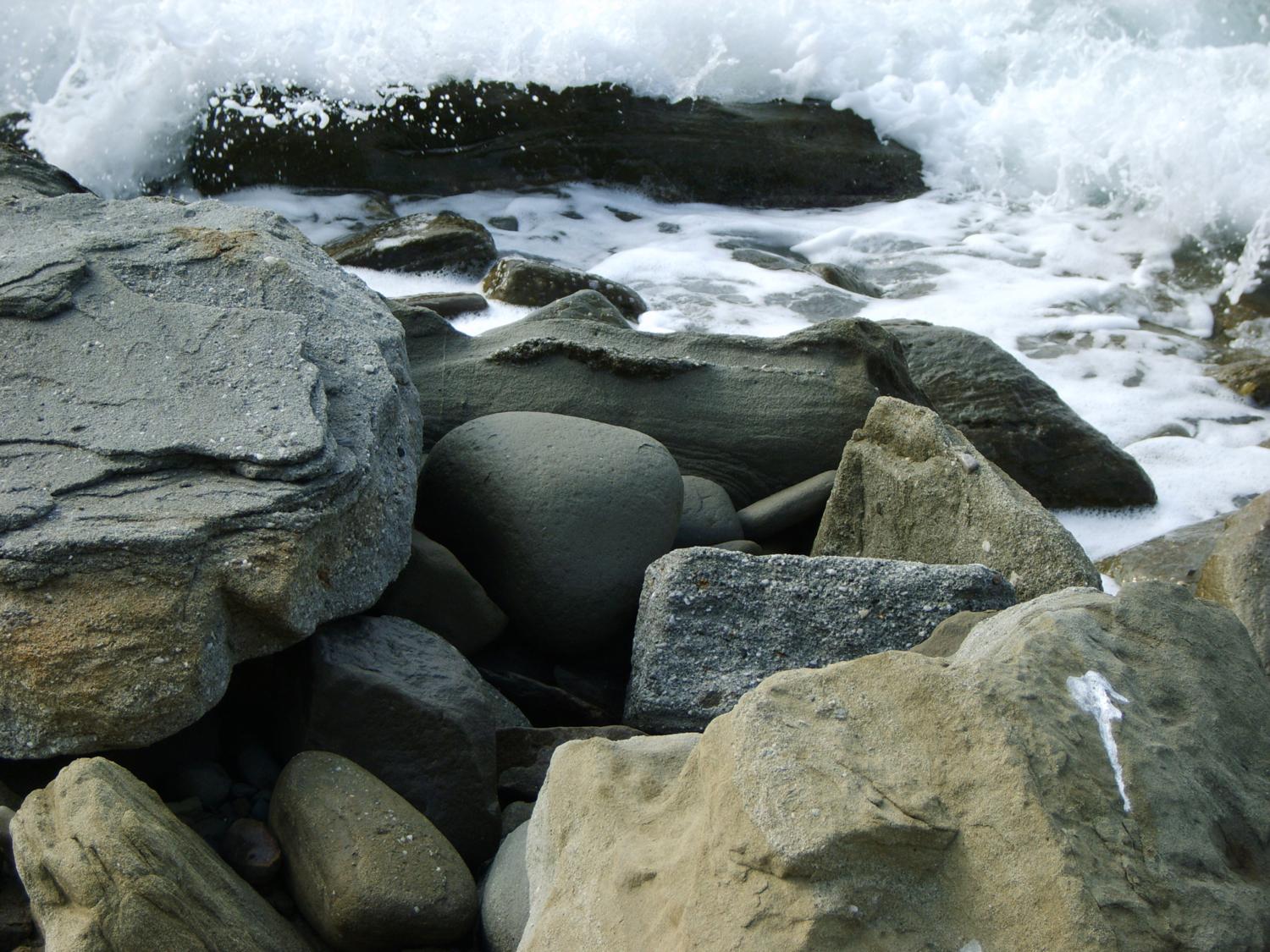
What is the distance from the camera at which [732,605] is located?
220cm

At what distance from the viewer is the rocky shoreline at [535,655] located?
47.8 inches

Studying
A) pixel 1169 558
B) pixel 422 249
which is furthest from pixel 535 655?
pixel 422 249

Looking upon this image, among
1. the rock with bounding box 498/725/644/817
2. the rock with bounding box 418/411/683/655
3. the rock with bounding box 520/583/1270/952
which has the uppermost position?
the rock with bounding box 520/583/1270/952

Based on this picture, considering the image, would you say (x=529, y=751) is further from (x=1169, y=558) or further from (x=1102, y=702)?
(x=1169, y=558)

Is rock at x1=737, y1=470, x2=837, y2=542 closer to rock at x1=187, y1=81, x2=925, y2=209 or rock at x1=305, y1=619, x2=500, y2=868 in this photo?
rock at x1=305, y1=619, x2=500, y2=868

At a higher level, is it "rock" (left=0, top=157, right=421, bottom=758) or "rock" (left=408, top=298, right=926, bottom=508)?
"rock" (left=0, top=157, right=421, bottom=758)

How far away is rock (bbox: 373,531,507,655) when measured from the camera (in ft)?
7.60

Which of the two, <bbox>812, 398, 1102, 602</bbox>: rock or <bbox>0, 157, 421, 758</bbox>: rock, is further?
<bbox>812, 398, 1102, 602</bbox>: rock

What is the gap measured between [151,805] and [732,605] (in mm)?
1145

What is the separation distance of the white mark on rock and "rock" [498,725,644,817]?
33.9 inches

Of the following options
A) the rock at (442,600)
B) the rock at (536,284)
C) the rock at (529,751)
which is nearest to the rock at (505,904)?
the rock at (529,751)

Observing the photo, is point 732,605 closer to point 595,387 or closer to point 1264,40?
point 595,387

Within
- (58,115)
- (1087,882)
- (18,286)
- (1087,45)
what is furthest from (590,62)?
(1087,882)

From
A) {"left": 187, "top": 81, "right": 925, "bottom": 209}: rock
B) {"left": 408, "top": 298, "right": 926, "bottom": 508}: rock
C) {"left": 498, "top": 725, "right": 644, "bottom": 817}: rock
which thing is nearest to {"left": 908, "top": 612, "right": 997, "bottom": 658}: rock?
{"left": 498, "top": 725, "right": 644, "bottom": 817}: rock
